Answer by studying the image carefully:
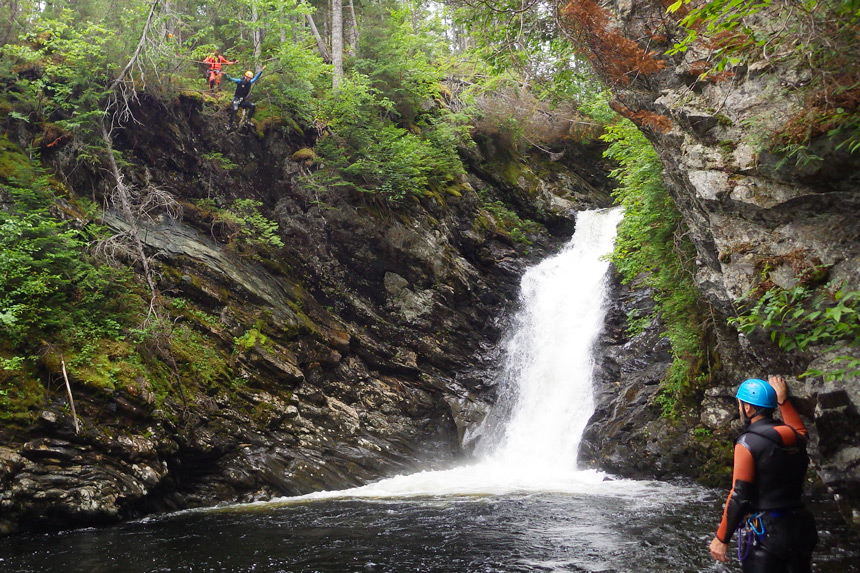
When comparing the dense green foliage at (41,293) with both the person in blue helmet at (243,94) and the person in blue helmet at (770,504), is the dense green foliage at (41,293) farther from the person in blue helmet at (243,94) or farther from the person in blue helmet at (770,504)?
the person in blue helmet at (770,504)

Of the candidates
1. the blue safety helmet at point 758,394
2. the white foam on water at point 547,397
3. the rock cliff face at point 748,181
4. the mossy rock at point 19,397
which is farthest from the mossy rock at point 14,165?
the blue safety helmet at point 758,394

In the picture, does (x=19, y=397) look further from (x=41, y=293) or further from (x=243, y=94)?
(x=243, y=94)

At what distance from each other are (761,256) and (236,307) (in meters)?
10.6

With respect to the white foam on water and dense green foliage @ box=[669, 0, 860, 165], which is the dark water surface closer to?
the white foam on water

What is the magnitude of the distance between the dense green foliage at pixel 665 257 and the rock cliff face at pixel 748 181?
1.37 meters

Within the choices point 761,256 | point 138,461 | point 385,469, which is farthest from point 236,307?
point 761,256

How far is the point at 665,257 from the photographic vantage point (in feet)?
32.9

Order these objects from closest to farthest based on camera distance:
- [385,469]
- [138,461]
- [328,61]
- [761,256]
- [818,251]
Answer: [818,251] → [761,256] → [138,461] → [385,469] → [328,61]

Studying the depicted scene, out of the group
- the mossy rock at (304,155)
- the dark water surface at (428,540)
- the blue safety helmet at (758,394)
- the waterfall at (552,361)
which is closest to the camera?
the blue safety helmet at (758,394)

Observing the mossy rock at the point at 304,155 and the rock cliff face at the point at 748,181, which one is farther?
the mossy rock at the point at 304,155

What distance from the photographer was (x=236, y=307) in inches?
484

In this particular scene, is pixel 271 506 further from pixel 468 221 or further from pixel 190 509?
pixel 468 221

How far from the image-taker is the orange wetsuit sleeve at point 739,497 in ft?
10.7

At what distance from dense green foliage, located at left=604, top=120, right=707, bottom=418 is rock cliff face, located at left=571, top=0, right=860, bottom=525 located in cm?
137
